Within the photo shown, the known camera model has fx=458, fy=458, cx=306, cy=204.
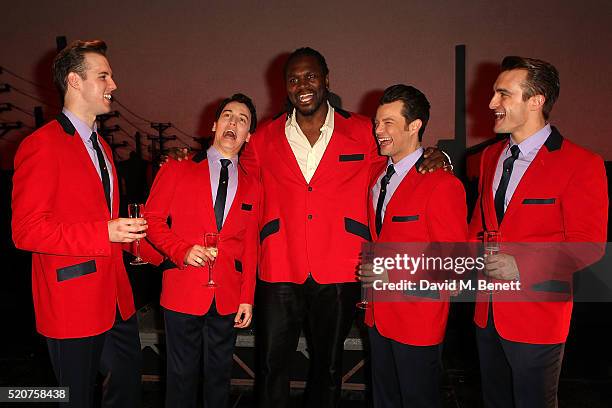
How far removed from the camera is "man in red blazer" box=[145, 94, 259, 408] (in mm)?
2176

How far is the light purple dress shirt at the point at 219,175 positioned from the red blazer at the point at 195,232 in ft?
0.07

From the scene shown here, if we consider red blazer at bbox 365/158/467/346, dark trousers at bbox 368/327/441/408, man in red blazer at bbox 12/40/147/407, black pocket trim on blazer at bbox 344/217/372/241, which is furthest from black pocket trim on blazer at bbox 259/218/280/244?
dark trousers at bbox 368/327/441/408

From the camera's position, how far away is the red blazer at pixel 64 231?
1.69m

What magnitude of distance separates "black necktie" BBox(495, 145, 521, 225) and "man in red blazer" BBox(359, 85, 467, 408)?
135 millimetres

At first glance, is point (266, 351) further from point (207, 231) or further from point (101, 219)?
point (101, 219)

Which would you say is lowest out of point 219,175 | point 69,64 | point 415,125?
point 219,175

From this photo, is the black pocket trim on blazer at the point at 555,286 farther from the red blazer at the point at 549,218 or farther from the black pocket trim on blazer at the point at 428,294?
the black pocket trim on blazer at the point at 428,294

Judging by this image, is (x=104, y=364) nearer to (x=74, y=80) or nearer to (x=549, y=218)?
(x=74, y=80)

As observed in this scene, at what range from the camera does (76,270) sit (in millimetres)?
1823

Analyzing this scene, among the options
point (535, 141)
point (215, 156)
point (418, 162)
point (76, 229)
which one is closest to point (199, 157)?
point (215, 156)

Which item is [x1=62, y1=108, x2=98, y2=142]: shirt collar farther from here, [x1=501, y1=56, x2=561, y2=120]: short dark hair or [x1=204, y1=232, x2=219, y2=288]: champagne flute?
[x1=501, y1=56, x2=561, y2=120]: short dark hair

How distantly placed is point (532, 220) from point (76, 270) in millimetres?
1824

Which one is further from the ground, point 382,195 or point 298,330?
point 382,195

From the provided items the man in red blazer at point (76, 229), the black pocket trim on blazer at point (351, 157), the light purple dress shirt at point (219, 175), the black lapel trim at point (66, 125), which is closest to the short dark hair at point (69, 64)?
the man in red blazer at point (76, 229)
